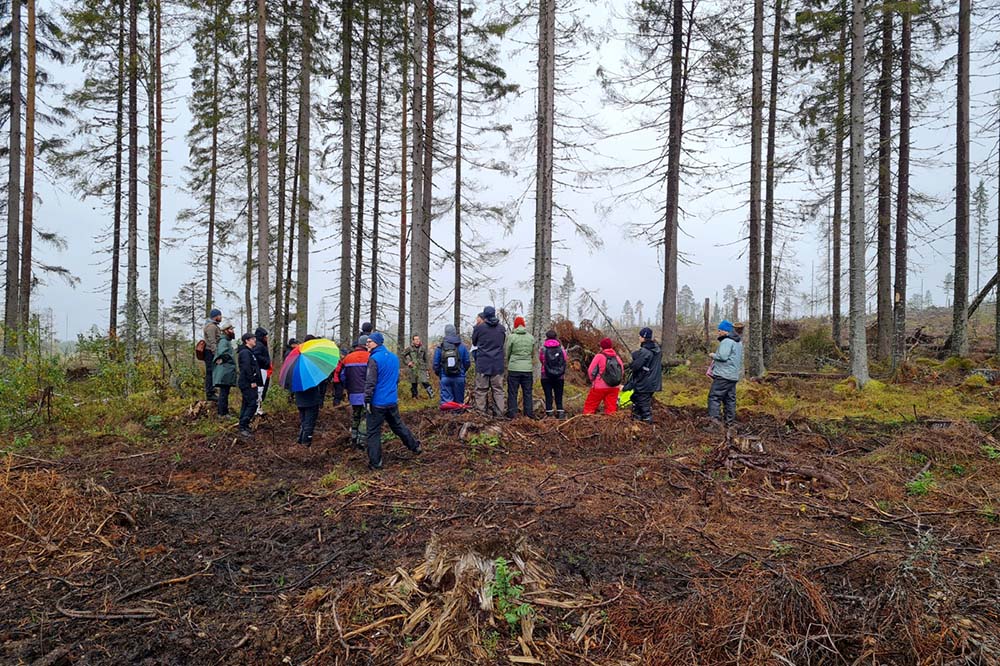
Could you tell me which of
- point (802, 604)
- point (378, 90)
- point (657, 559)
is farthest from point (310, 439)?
point (378, 90)

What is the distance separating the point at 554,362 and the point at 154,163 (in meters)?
13.5

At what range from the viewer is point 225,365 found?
10.4 metres

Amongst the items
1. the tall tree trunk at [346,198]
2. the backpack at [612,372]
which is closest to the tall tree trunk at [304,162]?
the tall tree trunk at [346,198]

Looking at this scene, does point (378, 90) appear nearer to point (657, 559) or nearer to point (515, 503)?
point (515, 503)

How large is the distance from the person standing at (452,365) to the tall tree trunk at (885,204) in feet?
47.3

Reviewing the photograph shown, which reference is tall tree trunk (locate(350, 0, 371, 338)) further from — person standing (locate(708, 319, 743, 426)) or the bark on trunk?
person standing (locate(708, 319, 743, 426))

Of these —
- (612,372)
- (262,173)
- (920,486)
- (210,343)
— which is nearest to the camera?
(920,486)

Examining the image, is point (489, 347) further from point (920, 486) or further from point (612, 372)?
point (920, 486)

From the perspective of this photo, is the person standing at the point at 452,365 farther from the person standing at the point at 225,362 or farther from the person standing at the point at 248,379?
the person standing at the point at 225,362

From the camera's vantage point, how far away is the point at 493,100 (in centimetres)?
1912

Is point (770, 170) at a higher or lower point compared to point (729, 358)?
higher

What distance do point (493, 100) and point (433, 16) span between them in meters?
4.44

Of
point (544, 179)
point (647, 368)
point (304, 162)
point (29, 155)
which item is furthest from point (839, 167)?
point (29, 155)

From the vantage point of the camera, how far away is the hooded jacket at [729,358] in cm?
946
